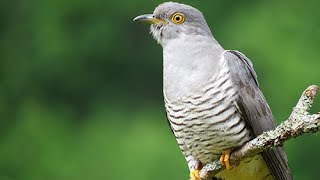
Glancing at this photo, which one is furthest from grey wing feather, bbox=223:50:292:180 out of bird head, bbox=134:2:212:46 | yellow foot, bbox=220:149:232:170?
bird head, bbox=134:2:212:46

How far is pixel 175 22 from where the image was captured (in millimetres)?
5121

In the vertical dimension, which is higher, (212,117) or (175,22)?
(175,22)

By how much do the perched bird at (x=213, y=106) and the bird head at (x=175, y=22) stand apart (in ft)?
0.05

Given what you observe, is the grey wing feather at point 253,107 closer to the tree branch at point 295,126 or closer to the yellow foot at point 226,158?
the yellow foot at point 226,158

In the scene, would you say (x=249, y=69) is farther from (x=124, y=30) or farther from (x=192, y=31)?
(x=124, y=30)

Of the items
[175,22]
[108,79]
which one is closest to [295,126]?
[175,22]

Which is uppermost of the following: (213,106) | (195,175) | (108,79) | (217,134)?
(213,106)

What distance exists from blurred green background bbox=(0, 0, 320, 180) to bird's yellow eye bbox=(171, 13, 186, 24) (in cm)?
432

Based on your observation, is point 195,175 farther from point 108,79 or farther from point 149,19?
point 108,79

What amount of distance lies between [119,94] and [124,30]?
89 cm

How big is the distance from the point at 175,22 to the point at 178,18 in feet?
0.09

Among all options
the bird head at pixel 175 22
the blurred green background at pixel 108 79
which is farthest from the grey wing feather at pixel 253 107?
the blurred green background at pixel 108 79

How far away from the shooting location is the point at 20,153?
455 inches

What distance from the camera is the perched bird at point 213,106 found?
4.66 m
